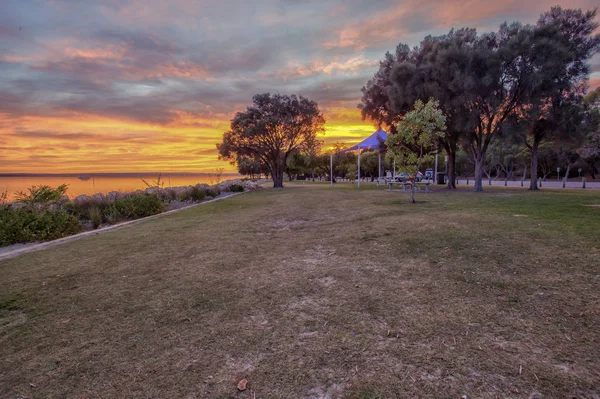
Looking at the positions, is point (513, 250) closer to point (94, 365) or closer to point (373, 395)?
point (373, 395)

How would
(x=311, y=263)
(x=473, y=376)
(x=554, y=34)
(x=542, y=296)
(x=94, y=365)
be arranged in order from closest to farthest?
(x=473, y=376) → (x=94, y=365) → (x=542, y=296) → (x=311, y=263) → (x=554, y=34)

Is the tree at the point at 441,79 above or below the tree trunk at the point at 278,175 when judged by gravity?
above

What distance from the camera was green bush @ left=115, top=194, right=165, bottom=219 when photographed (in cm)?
1012

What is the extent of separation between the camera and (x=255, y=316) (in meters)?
2.86

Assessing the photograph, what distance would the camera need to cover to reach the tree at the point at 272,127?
25.4 m

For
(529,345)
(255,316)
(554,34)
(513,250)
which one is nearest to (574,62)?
(554,34)

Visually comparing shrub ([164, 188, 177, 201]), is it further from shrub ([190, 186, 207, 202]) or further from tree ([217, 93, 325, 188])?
tree ([217, 93, 325, 188])

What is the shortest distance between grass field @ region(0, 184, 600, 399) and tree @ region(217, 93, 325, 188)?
21230 millimetres

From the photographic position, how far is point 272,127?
1020 inches

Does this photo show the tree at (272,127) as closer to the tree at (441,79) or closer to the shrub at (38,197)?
the tree at (441,79)

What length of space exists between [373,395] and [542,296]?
7.82 feet

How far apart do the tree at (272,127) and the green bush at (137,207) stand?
47.2 feet

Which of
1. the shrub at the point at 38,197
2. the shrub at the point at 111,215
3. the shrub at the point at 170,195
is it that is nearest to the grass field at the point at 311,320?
the shrub at the point at 111,215

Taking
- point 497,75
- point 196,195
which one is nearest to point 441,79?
point 497,75
